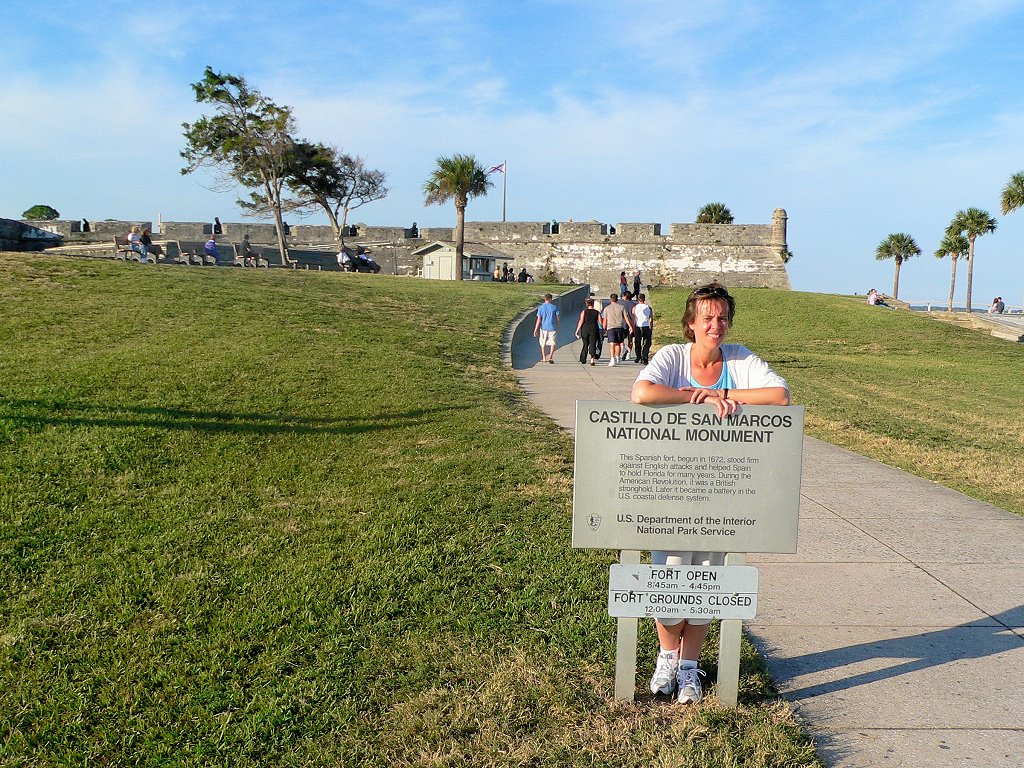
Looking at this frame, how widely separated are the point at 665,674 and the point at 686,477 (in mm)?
842

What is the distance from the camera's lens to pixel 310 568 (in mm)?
4262

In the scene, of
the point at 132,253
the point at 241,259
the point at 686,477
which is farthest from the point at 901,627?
the point at 241,259

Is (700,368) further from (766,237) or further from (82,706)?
(766,237)

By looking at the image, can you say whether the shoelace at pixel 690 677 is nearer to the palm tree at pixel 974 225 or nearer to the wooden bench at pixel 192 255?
the wooden bench at pixel 192 255

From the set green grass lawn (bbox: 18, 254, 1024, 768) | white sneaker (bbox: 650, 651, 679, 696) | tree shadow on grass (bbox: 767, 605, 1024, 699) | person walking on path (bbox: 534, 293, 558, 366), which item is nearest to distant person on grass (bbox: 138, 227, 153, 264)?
person walking on path (bbox: 534, 293, 558, 366)

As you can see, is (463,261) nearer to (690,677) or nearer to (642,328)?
(642,328)

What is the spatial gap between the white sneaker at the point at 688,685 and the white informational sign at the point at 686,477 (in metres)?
0.55

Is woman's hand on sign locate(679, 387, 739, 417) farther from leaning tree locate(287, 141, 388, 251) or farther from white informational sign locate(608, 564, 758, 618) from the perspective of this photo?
leaning tree locate(287, 141, 388, 251)

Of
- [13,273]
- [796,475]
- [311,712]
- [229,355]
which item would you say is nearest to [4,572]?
[311,712]

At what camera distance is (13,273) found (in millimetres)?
15391

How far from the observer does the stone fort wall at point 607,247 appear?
47.2 m

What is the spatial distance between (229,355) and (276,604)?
23.8 ft

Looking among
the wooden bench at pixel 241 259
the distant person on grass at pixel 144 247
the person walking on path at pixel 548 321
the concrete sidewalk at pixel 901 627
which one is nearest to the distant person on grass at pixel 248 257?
the wooden bench at pixel 241 259

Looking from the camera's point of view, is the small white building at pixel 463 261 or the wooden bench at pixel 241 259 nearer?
the wooden bench at pixel 241 259
